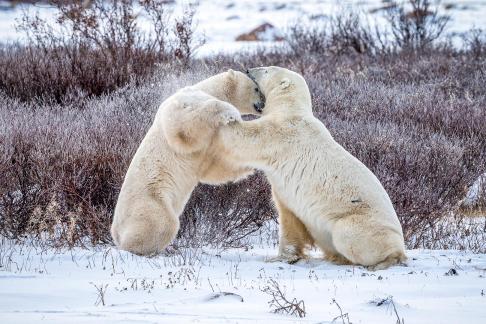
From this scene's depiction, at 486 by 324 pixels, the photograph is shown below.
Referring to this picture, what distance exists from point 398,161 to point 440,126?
1.94 m

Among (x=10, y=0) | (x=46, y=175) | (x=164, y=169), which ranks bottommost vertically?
(x=10, y=0)

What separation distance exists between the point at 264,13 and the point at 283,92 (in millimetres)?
30016

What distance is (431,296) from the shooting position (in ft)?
11.0

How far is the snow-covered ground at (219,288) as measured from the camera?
2.88 m

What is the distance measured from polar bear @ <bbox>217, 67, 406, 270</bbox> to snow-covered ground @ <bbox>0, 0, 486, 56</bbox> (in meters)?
16.1

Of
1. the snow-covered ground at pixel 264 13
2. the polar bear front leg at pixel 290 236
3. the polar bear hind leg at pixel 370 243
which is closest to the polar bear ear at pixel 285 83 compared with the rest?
the polar bear front leg at pixel 290 236

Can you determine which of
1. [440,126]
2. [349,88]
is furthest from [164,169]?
[349,88]

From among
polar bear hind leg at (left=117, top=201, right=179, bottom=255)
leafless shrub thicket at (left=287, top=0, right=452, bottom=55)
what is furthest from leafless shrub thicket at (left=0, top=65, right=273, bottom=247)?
leafless shrub thicket at (left=287, top=0, right=452, bottom=55)

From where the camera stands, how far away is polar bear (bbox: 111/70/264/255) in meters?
4.27

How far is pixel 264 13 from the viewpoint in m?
33.9

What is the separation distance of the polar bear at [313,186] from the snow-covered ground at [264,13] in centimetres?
1607

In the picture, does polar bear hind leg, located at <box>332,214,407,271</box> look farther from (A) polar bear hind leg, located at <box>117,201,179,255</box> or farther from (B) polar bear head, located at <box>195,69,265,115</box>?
(B) polar bear head, located at <box>195,69,265,115</box>

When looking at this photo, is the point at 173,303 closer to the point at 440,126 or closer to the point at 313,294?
the point at 313,294

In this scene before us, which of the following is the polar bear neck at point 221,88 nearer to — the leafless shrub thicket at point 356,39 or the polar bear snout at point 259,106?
the polar bear snout at point 259,106
